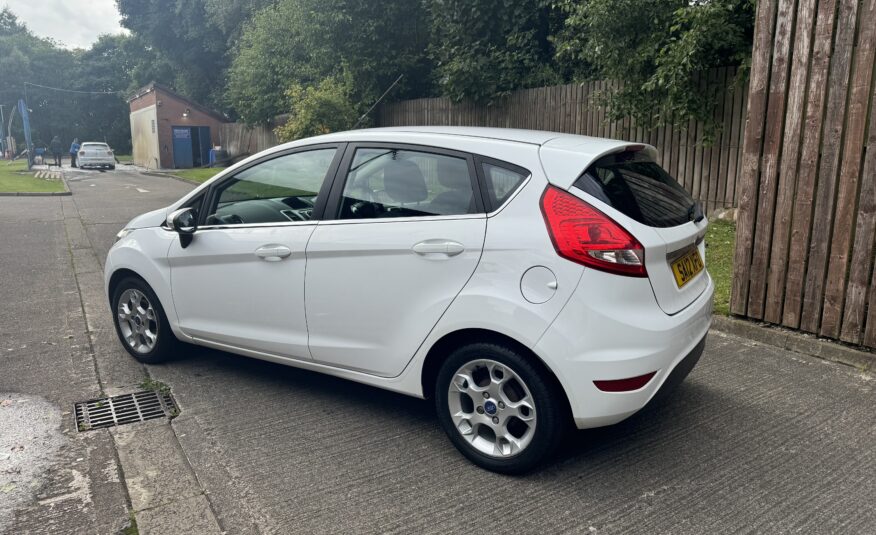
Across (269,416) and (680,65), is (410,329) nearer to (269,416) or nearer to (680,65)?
(269,416)

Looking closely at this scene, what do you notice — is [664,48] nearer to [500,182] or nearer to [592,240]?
[500,182]

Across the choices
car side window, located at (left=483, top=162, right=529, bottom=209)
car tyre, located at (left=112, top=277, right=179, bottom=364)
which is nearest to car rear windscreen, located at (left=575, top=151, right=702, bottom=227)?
car side window, located at (left=483, top=162, right=529, bottom=209)

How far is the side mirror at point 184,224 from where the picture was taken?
4.27 m

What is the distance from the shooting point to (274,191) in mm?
4191

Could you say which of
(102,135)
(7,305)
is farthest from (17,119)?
(7,305)

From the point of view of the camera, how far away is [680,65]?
8.79 metres

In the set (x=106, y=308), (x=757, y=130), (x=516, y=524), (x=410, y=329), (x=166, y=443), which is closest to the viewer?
(x=516, y=524)

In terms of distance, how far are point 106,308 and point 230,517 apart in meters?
4.17

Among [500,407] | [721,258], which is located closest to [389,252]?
[500,407]

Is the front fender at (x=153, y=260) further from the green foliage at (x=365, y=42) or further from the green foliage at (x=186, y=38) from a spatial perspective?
the green foliage at (x=186, y=38)

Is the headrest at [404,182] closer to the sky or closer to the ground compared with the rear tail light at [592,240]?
closer to the sky

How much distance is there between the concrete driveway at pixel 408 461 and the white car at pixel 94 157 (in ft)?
113

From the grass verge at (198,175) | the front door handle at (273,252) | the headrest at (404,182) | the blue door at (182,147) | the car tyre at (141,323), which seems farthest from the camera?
the blue door at (182,147)

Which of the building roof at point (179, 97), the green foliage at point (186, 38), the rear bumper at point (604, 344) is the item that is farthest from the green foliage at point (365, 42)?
the green foliage at point (186, 38)
